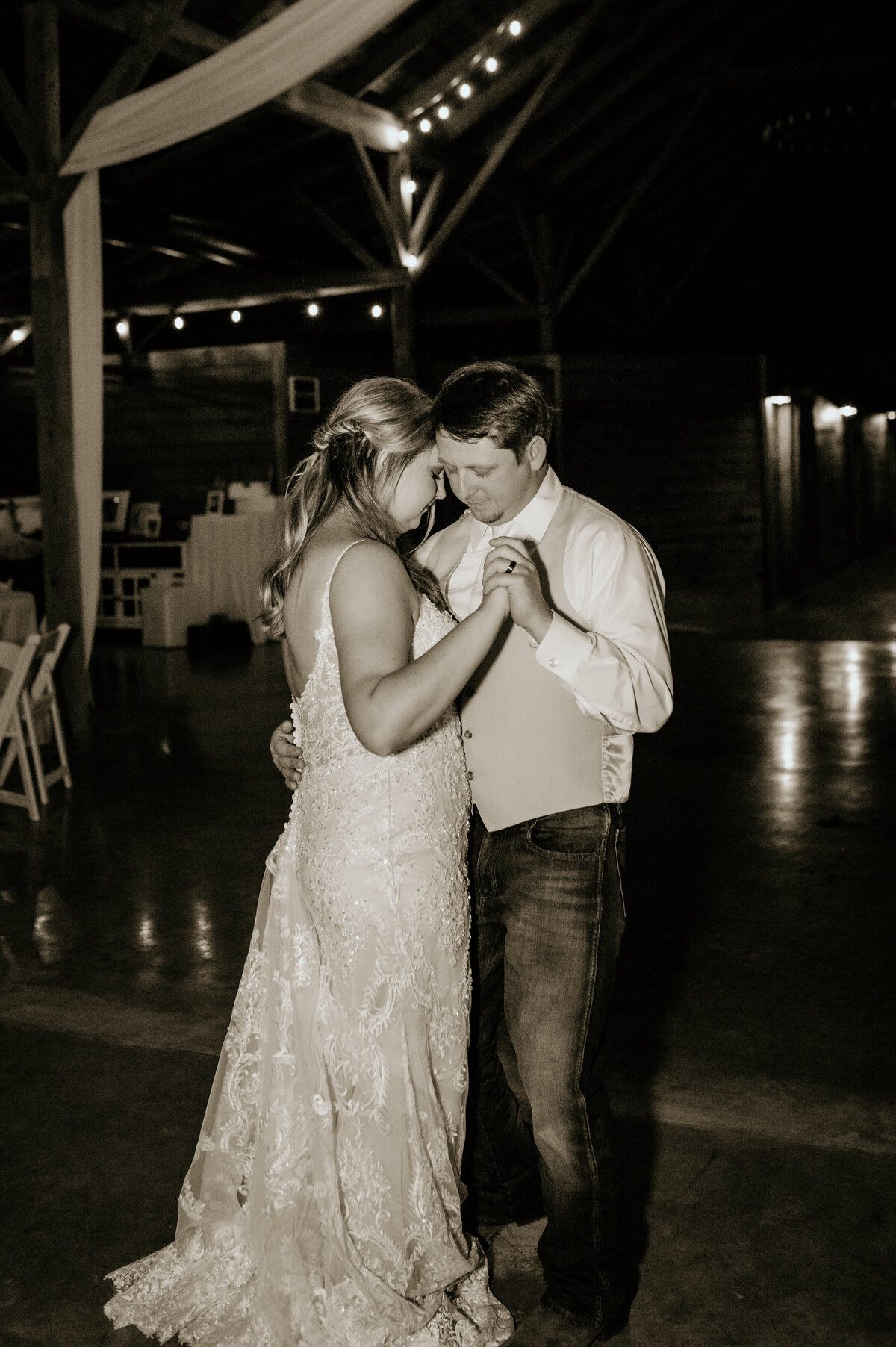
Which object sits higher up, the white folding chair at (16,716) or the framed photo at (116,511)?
the framed photo at (116,511)

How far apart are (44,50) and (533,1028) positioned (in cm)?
718

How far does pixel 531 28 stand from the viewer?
30.0 feet

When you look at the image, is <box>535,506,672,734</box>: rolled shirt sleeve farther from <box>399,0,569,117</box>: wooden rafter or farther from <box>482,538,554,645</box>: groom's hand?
<box>399,0,569,117</box>: wooden rafter

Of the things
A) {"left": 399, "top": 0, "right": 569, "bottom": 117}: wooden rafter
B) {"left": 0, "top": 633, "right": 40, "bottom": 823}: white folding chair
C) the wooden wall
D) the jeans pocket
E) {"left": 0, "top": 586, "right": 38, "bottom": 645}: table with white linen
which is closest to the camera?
the jeans pocket

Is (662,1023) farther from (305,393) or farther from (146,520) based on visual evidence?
(305,393)

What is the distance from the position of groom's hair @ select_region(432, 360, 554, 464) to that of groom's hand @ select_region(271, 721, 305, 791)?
1.88 ft

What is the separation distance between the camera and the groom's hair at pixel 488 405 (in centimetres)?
179

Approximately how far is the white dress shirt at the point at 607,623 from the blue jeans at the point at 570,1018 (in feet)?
0.46

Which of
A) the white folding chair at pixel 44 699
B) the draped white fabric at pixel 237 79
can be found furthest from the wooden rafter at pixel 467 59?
the white folding chair at pixel 44 699

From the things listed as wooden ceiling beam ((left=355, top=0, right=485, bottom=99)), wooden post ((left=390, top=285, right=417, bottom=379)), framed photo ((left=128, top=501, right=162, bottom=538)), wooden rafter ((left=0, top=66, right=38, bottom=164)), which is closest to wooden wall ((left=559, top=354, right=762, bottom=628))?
wooden post ((left=390, top=285, right=417, bottom=379))

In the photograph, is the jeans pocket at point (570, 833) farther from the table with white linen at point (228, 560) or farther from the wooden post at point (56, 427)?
the table with white linen at point (228, 560)

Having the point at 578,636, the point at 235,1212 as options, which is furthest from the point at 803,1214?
the point at 578,636

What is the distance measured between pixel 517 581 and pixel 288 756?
2.04ft

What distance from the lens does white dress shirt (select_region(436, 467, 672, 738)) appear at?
174 cm
